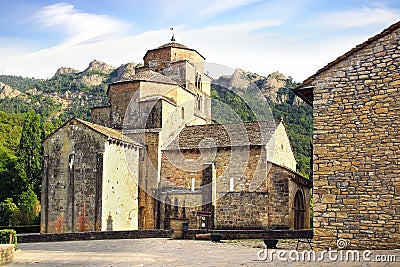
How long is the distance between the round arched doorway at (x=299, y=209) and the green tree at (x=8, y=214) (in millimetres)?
26260

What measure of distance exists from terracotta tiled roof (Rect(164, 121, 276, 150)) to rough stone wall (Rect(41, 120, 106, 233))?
5933 mm

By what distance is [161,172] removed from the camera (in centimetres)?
3169

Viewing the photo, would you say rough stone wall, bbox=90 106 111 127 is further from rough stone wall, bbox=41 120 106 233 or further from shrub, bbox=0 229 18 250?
shrub, bbox=0 229 18 250

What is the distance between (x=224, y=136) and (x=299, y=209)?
6813mm

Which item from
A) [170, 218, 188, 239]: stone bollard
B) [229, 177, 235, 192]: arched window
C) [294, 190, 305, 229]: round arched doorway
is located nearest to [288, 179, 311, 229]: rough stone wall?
[294, 190, 305, 229]: round arched doorway

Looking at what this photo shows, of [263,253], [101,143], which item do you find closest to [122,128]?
[101,143]

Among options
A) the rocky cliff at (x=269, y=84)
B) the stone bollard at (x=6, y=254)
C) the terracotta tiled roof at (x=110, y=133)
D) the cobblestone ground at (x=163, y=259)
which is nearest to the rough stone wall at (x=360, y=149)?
the cobblestone ground at (x=163, y=259)

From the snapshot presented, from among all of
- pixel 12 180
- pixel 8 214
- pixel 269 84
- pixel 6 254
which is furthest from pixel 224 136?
pixel 269 84

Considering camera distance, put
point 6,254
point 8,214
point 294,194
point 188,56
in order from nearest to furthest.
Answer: point 6,254 → point 294,194 → point 188,56 → point 8,214

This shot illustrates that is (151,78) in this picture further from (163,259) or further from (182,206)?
(163,259)

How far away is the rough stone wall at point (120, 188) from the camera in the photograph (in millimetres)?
27930

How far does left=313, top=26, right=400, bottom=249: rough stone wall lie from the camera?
1340cm

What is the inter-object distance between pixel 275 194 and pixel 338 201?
558 inches

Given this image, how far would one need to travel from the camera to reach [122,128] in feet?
110
